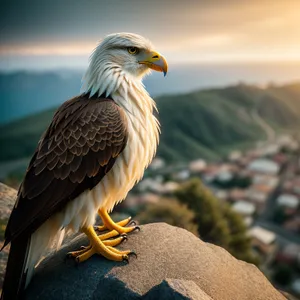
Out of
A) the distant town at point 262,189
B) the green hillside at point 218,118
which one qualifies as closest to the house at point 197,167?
the distant town at point 262,189

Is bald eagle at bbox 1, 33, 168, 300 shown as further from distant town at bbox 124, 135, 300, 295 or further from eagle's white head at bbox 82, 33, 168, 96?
distant town at bbox 124, 135, 300, 295

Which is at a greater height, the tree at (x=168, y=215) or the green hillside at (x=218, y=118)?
the tree at (x=168, y=215)

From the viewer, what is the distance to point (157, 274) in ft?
15.8

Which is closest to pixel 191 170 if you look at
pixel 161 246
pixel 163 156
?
pixel 163 156

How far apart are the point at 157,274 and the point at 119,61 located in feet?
A: 8.81

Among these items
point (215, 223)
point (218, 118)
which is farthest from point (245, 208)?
point (218, 118)

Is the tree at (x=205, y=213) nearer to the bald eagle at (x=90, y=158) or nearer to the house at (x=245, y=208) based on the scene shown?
the bald eagle at (x=90, y=158)

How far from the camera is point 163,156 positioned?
199ft

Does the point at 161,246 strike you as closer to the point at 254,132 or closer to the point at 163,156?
the point at 163,156

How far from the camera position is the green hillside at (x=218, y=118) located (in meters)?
65.9

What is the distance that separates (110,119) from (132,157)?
541 millimetres

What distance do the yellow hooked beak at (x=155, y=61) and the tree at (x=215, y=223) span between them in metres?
11.3

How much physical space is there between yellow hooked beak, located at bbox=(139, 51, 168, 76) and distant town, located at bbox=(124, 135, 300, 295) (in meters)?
22.3

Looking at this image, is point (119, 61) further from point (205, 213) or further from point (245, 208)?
point (245, 208)
